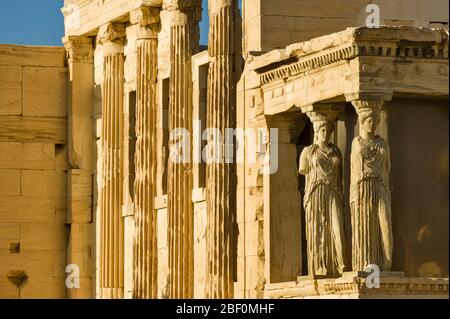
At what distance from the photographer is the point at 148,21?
109 feet

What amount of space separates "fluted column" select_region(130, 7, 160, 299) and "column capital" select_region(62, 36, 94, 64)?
3004 millimetres

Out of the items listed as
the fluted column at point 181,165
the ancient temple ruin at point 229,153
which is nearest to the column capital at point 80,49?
the ancient temple ruin at point 229,153

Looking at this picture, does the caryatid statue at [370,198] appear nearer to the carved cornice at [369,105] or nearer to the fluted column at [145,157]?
the carved cornice at [369,105]

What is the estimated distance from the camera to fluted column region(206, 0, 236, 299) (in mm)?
29859

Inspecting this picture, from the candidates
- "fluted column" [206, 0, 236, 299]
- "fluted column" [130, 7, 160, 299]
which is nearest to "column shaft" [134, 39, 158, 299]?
"fluted column" [130, 7, 160, 299]

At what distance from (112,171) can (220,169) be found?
5020 mm

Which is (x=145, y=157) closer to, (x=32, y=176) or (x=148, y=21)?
(x=148, y=21)

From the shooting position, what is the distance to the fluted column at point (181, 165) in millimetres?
31562

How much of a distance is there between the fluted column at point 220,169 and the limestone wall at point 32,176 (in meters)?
6.51

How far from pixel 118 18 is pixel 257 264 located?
266 inches

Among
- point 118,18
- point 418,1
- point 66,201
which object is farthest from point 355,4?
point 66,201

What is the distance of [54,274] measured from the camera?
36344mm

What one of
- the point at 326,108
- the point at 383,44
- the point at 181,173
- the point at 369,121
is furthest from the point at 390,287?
the point at 181,173

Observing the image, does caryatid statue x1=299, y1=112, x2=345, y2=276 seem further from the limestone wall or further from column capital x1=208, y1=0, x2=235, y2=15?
the limestone wall
